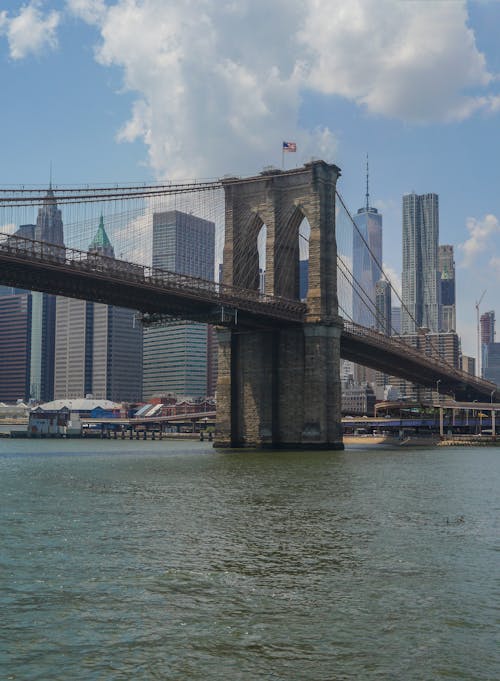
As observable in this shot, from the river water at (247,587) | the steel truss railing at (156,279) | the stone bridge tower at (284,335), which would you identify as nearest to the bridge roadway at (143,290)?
the steel truss railing at (156,279)

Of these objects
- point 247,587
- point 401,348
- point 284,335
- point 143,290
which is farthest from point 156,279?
point 247,587

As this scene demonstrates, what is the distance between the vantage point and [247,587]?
71.4ft

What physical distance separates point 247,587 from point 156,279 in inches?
2264

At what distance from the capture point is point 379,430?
188m

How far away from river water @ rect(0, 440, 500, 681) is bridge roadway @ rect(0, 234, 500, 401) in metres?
29.5

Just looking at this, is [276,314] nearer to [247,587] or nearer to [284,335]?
[284,335]

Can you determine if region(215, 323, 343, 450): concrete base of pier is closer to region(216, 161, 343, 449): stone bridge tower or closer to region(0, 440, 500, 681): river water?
region(216, 161, 343, 449): stone bridge tower

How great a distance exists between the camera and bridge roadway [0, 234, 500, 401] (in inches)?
2655

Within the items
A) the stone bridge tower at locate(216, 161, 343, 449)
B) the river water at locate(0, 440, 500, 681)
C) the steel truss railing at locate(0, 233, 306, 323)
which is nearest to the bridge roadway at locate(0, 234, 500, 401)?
the steel truss railing at locate(0, 233, 306, 323)

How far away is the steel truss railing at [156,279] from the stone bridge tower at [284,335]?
3.09 m

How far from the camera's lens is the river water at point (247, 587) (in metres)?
16.0

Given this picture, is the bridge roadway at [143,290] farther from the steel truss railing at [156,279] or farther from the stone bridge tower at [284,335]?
the stone bridge tower at [284,335]

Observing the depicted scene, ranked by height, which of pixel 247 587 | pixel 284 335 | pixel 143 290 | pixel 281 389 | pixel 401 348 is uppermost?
pixel 143 290

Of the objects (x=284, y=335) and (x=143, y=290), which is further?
(x=284, y=335)
